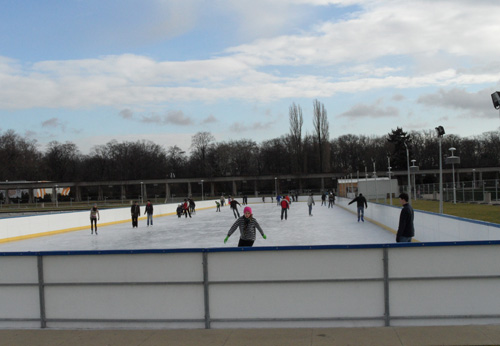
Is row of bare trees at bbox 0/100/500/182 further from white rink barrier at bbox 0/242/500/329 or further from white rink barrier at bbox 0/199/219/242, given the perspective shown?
white rink barrier at bbox 0/242/500/329

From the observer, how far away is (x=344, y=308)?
605 centimetres

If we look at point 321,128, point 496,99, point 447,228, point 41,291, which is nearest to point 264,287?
point 41,291

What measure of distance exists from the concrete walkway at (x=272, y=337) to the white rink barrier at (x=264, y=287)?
17cm

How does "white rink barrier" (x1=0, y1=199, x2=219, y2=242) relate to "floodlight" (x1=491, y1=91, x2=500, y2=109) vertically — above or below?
below

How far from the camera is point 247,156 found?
356 ft

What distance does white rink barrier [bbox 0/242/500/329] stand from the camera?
5.96 m

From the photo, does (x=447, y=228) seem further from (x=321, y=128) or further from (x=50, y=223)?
(x=321, y=128)

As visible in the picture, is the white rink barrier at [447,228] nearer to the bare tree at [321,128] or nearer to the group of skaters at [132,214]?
the group of skaters at [132,214]

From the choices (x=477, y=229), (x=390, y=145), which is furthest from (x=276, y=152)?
(x=477, y=229)

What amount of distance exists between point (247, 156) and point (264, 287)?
102535 mm

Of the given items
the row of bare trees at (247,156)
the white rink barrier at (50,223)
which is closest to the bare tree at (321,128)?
the row of bare trees at (247,156)

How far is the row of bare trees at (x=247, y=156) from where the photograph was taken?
3797 inches

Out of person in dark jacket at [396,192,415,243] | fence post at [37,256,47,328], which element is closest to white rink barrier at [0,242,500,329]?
fence post at [37,256,47,328]

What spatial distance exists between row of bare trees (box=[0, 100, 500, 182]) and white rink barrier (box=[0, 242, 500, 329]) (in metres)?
87.9
